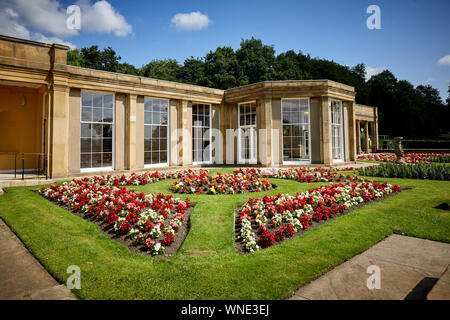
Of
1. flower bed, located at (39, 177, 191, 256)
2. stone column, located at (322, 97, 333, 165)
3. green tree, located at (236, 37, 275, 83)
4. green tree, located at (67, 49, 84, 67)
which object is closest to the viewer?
flower bed, located at (39, 177, 191, 256)

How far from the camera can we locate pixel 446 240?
424cm

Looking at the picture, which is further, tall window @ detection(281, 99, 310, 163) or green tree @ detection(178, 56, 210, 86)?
green tree @ detection(178, 56, 210, 86)

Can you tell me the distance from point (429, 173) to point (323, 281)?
404 inches

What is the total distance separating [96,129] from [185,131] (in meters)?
4.90

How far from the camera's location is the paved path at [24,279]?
9.22 feet

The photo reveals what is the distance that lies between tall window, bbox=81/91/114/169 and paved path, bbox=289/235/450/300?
474 inches

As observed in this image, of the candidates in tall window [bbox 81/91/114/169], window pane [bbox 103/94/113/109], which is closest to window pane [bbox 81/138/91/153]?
tall window [bbox 81/91/114/169]

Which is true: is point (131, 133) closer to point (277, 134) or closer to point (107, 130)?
point (107, 130)

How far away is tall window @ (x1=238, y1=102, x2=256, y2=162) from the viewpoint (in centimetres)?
1688

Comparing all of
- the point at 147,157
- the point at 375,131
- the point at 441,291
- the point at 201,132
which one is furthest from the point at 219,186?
the point at 375,131

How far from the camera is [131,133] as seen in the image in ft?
43.2

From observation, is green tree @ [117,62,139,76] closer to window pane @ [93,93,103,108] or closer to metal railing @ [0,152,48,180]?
metal railing @ [0,152,48,180]
